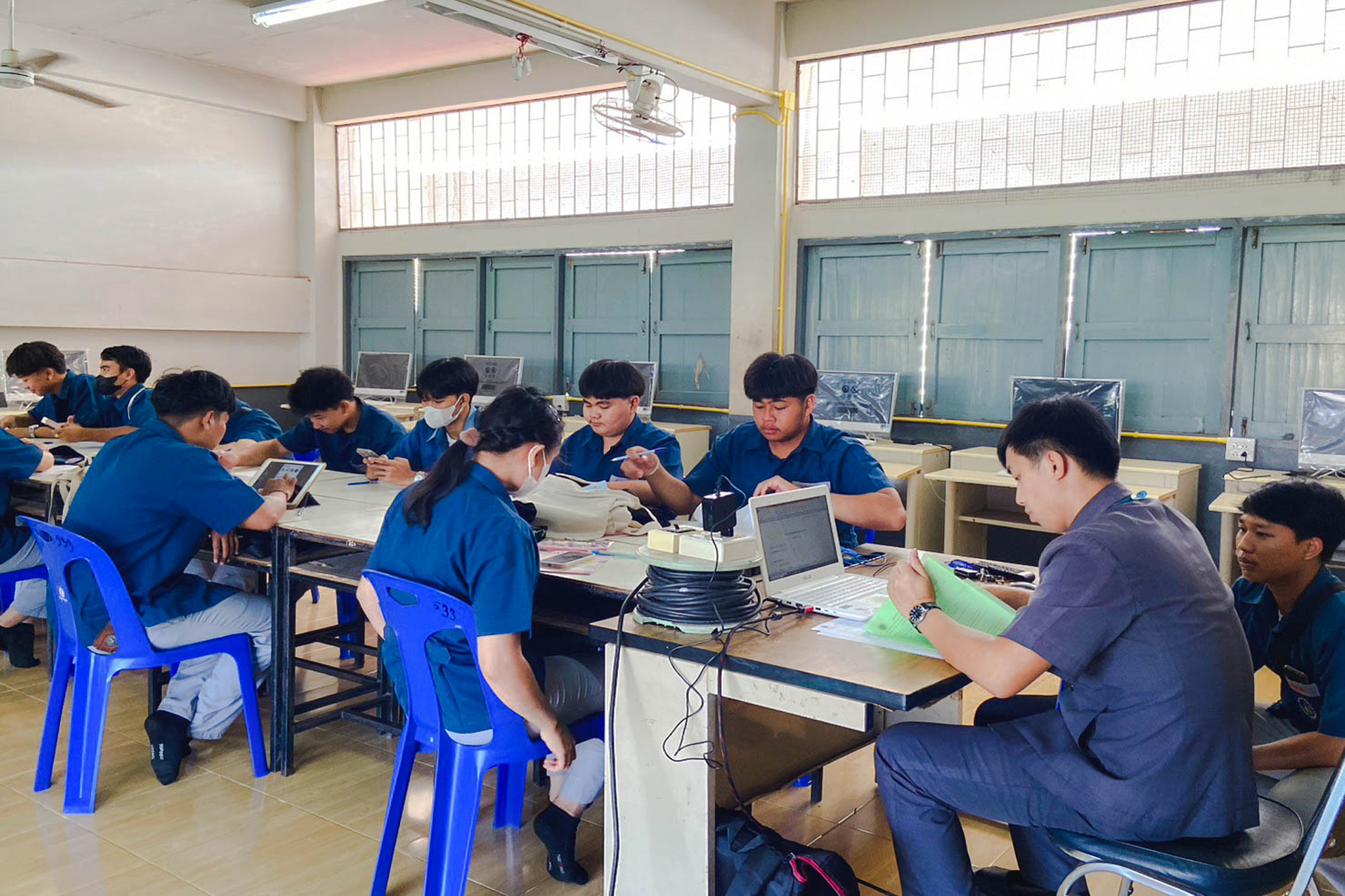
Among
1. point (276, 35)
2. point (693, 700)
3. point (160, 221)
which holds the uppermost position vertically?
point (276, 35)

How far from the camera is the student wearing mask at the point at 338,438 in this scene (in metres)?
4.03

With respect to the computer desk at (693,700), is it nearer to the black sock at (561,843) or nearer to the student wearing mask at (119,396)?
the black sock at (561,843)

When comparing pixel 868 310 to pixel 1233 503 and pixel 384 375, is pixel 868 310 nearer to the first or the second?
pixel 1233 503

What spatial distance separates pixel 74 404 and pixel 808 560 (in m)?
4.46

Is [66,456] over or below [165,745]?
over

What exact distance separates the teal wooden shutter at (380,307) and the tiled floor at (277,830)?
18.2 feet

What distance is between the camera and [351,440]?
4.21 meters

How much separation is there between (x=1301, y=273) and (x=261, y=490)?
4807mm

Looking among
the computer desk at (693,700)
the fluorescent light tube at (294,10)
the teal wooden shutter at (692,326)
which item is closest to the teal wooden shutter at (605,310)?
the teal wooden shutter at (692,326)

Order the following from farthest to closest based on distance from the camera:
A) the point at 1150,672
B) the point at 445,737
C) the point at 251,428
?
1. the point at 251,428
2. the point at 445,737
3. the point at 1150,672

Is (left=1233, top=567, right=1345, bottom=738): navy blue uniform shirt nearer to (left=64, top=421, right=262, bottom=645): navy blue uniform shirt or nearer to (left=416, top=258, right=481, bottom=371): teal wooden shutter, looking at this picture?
(left=64, top=421, right=262, bottom=645): navy blue uniform shirt

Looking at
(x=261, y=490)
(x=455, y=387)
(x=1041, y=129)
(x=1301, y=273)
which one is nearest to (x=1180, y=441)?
(x=1301, y=273)

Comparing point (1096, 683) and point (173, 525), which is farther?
point (173, 525)

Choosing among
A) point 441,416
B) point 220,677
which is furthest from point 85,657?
point 441,416
